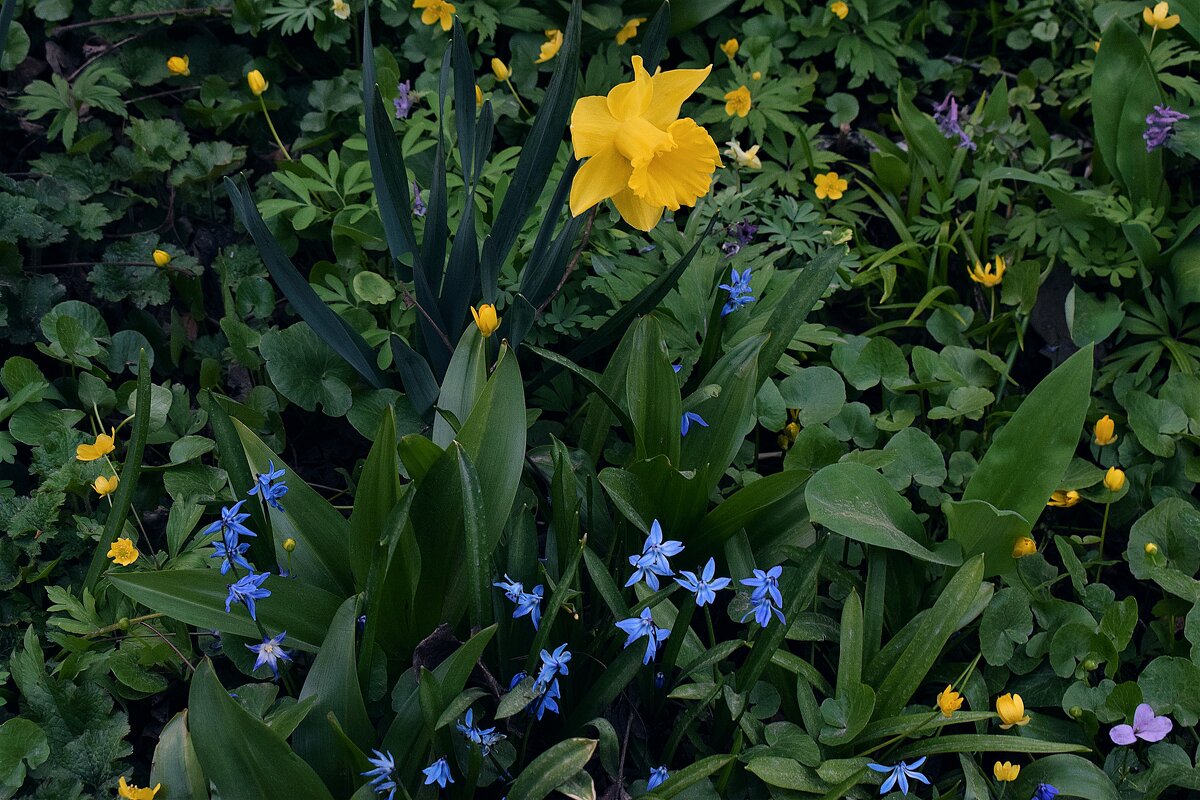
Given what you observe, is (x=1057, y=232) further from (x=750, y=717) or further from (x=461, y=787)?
(x=461, y=787)

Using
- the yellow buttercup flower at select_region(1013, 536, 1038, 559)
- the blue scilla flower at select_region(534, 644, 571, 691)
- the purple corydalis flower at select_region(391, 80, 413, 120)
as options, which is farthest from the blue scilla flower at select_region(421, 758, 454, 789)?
the purple corydalis flower at select_region(391, 80, 413, 120)

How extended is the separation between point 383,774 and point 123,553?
0.63m

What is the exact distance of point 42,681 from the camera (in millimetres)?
1548

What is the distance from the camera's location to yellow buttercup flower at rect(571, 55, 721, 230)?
1522 mm

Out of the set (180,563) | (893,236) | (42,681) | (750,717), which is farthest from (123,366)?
(893,236)

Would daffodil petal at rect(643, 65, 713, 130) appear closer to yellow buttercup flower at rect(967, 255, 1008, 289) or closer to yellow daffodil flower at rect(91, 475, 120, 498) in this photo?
yellow buttercup flower at rect(967, 255, 1008, 289)

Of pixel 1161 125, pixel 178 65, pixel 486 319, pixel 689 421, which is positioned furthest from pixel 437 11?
pixel 1161 125

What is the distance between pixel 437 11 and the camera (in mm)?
2236

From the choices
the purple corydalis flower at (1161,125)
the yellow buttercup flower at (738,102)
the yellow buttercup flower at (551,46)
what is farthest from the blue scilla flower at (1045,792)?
the yellow buttercup flower at (551,46)

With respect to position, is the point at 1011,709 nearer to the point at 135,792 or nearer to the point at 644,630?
the point at 644,630

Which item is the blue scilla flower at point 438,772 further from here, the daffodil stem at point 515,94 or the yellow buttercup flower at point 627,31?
the yellow buttercup flower at point 627,31

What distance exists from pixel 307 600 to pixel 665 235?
42.8 inches

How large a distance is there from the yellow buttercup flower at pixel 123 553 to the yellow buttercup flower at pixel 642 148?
0.91m

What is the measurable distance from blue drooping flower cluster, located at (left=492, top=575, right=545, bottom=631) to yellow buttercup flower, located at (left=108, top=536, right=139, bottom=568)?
24.0 inches
